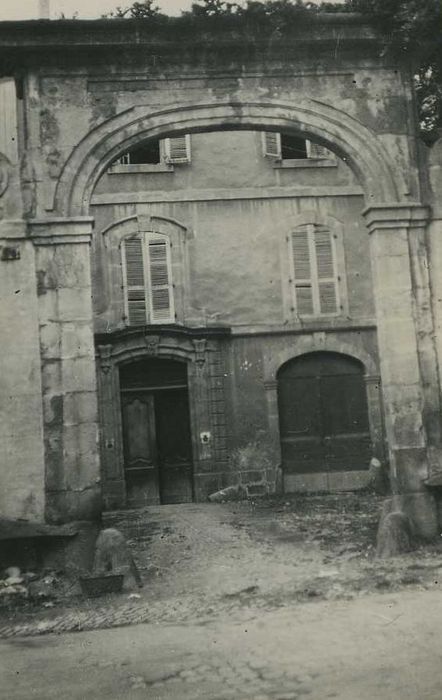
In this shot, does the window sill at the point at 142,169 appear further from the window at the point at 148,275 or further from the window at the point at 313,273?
the window at the point at 313,273

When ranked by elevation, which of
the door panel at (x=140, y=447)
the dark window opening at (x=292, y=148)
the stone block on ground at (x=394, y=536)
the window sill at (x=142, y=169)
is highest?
the dark window opening at (x=292, y=148)

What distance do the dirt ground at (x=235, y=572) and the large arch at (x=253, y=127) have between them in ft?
12.0

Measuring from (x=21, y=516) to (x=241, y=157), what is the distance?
8.91 metres

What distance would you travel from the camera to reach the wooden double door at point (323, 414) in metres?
13.4

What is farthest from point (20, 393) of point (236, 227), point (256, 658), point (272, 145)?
point (272, 145)

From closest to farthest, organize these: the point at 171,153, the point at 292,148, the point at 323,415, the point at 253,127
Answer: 1. the point at 253,127
2. the point at 171,153
3. the point at 323,415
4. the point at 292,148

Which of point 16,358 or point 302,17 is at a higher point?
point 302,17

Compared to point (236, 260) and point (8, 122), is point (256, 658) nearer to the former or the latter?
point (8, 122)

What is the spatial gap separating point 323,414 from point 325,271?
271 cm

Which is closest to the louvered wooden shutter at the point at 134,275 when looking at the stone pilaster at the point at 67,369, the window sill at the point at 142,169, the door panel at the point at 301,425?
the window sill at the point at 142,169

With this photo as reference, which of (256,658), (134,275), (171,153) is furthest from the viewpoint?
(171,153)

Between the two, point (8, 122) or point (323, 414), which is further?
point (323, 414)

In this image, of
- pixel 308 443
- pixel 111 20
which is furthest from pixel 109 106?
pixel 308 443

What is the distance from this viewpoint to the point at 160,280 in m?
13.3
